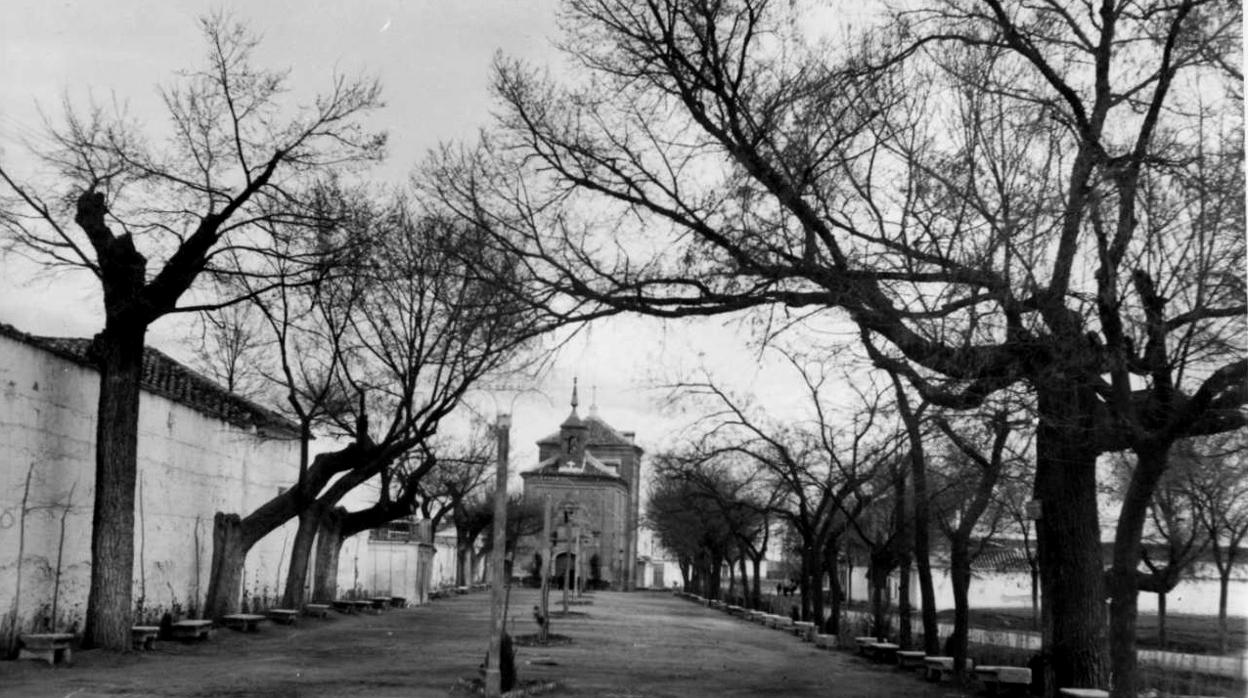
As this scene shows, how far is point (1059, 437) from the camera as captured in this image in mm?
13289

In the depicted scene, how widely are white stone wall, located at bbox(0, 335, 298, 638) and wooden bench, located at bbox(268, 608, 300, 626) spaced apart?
1.93m

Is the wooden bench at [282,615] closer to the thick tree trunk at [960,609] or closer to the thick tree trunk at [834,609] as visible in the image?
the thick tree trunk at [834,609]

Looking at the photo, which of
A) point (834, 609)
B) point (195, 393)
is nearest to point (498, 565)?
point (195, 393)

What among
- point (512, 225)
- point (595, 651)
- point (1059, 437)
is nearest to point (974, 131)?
point (1059, 437)

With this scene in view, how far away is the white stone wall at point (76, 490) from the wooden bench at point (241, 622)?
1075 mm

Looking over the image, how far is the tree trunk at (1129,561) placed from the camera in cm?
1083

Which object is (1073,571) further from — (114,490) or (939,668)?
(114,490)

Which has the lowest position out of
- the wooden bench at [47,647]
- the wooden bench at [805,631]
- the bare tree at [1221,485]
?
the wooden bench at [805,631]

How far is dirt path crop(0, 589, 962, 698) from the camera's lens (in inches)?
624

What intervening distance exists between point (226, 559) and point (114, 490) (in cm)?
877

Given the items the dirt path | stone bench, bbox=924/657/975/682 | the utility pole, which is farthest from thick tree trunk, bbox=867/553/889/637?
the utility pole

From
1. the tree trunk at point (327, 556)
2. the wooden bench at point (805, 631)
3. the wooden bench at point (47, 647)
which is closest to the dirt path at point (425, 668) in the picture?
the wooden bench at point (47, 647)

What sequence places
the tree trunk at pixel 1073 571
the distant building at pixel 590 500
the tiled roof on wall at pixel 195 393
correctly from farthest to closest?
the distant building at pixel 590 500 < the tiled roof on wall at pixel 195 393 < the tree trunk at pixel 1073 571

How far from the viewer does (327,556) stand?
3819 centimetres
